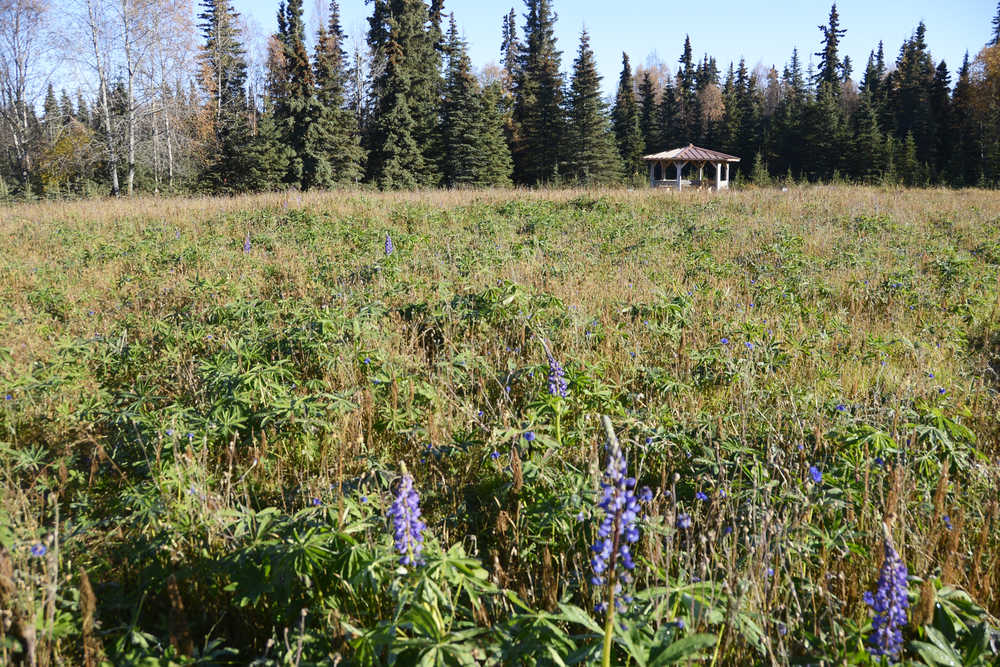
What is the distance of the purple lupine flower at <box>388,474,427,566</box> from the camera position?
5.01 feet

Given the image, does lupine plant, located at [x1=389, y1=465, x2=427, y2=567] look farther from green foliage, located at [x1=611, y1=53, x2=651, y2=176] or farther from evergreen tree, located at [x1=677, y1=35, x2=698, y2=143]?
evergreen tree, located at [x1=677, y1=35, x2=698, y2=143]

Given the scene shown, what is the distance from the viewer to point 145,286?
640 cm

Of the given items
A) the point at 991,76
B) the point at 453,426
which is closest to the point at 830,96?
the point at 991,76

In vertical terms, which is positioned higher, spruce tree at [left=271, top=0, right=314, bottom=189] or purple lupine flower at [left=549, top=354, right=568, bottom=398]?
spruce tree at [left=271, top=0, right=314, bottom=189]

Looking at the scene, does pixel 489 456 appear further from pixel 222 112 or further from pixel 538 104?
pixel 538 104

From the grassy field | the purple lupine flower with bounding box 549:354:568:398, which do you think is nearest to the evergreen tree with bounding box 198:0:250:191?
the grassy field

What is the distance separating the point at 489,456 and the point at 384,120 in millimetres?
33129

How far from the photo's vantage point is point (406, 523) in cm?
155

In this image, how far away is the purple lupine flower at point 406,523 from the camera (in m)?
1.53

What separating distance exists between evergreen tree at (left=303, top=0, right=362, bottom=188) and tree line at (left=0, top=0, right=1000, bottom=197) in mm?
104

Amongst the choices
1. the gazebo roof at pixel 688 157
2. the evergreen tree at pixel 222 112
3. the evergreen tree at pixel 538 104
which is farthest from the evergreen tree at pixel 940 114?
the evergreen tree at pixel 222 112

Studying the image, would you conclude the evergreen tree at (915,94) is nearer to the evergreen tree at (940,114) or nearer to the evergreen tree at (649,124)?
the evergreen tree at (940,114)

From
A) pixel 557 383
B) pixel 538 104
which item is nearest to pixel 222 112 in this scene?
pixel 538 104

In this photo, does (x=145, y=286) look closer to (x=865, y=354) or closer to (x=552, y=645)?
(x=552, y=645)
